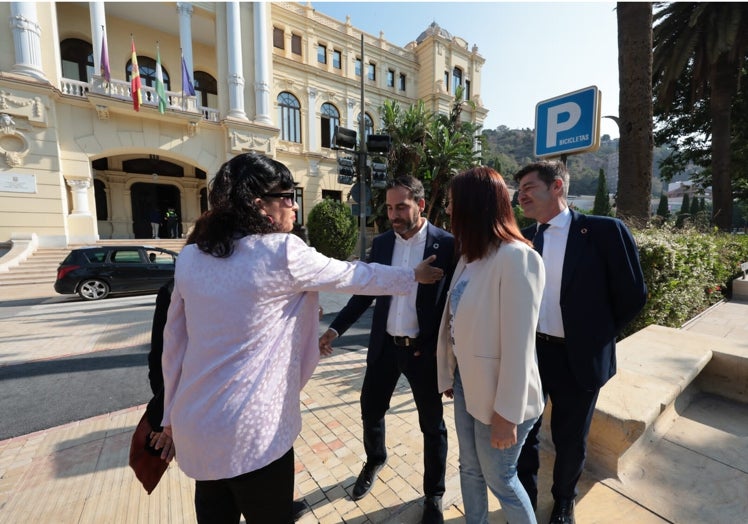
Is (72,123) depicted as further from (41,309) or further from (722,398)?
(722,398)

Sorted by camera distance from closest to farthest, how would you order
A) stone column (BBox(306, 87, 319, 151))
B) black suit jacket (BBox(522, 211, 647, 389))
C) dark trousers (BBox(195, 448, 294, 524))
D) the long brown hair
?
dark trousers (BBox(195, 448, 294, 524))
the long brown hair
black suit jacket (BBox(522, 211, 647, 389))
stone column (BBox(306, 87, 319, 151))

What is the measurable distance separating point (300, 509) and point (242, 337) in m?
1.62

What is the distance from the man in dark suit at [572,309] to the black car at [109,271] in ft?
31.8

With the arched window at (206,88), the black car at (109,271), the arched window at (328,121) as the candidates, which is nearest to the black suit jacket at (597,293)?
the black car at (109,271)

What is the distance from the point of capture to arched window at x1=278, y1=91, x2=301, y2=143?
22188 millimetres

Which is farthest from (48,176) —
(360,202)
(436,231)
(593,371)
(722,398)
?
(722,398)

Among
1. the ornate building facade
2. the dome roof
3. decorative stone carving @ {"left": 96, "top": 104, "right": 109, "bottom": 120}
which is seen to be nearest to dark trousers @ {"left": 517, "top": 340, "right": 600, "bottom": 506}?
the ornate building facade

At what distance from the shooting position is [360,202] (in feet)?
27.2

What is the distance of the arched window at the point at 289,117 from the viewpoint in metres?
22.2

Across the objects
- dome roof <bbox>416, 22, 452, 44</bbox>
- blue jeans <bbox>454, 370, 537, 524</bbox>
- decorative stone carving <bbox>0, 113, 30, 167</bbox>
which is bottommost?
blue jeans <bbox>454, 370, 537, 524</bbox>

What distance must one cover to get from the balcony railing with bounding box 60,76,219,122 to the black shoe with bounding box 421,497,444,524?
1858 cm

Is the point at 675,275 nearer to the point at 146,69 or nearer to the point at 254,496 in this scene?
the point at 254,496

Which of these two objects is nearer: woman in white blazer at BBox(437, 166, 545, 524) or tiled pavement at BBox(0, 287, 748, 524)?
woman in white blazer at BBox(437, 166, 545, 524)

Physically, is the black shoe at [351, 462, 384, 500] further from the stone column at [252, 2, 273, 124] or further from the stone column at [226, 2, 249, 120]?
the stone column at [252, 2, 273, 124]
